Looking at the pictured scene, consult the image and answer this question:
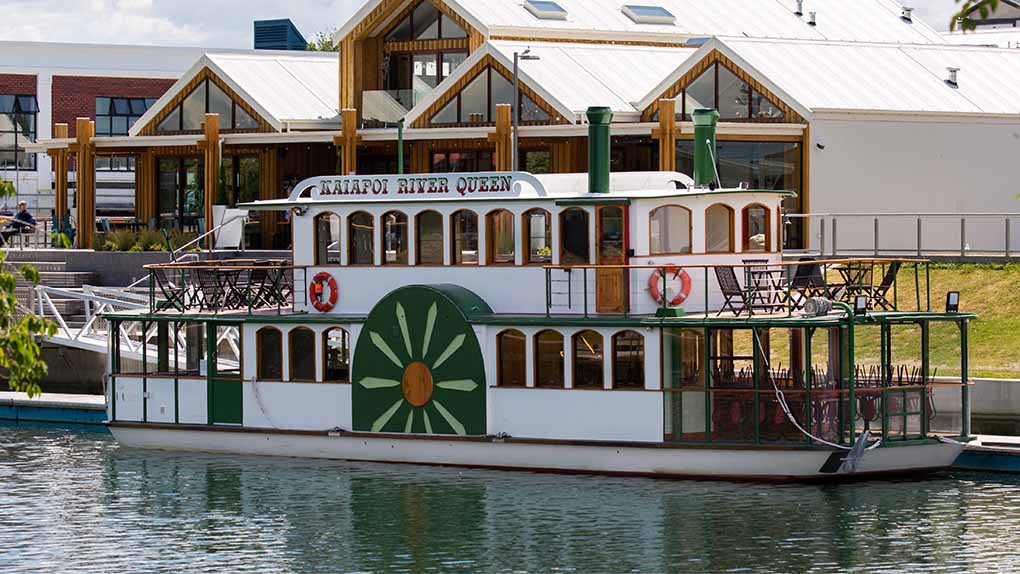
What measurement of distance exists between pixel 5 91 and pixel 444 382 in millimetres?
53702

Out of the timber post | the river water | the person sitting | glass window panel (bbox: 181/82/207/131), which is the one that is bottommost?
the river water

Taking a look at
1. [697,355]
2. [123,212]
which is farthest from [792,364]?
[123,212]

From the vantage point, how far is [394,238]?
1257 inches

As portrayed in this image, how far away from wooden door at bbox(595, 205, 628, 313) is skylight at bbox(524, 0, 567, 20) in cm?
2612

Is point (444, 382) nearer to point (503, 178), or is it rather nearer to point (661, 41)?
point (503, 178)

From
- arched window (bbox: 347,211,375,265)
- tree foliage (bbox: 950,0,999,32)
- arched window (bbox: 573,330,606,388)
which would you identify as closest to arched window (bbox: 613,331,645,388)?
arched window (bbox: 573,330,606,388)

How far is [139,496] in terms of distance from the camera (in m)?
29.5

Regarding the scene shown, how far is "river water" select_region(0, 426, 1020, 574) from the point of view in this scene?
24062 millimetres

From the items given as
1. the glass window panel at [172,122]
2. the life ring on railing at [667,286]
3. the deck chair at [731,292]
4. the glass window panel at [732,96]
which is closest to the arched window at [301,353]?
the life ring on railing at [667,286]

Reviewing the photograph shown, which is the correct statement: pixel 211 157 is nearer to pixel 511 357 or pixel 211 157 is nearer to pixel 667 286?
pixel 511 357

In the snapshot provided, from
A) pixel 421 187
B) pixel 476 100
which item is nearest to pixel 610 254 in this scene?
pixel 421 187

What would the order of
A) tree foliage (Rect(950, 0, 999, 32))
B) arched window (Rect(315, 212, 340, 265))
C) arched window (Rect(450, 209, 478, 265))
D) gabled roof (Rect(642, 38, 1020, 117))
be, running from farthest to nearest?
gabled roof (Rect(642, 38, 1020, 117)) → arched window (Rect(315, 212, 340, 265)) → arched window (Rect(450, 209, 478, 265)) → tree foliage (Rect(950, 0, 999, 32))

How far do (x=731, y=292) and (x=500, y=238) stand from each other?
4.35 m

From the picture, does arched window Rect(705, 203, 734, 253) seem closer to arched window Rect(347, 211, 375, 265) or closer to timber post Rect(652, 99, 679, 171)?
arched window Rect(347, 211, 375, 265)
